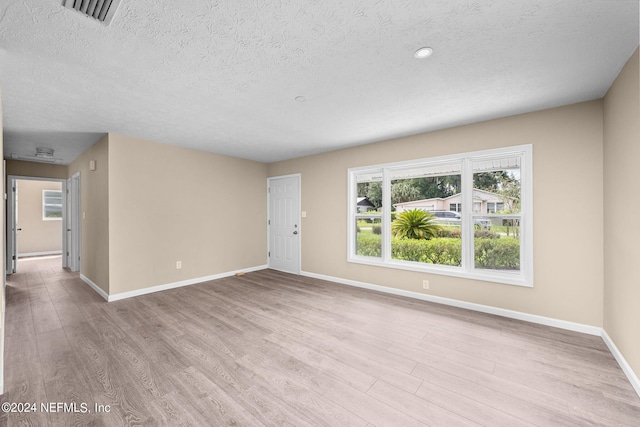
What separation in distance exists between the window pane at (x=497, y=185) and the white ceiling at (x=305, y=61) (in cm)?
59

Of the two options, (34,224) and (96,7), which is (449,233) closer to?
(96,7)

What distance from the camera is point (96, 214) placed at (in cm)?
415

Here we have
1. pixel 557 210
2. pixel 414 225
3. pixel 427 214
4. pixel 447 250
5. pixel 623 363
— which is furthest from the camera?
pixel 414 225

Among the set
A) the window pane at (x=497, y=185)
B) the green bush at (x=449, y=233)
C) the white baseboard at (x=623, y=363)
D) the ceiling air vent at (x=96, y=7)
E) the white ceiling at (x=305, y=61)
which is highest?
the white ceiling at (x=305, y=61)

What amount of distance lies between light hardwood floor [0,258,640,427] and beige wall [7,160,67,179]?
12.0ft

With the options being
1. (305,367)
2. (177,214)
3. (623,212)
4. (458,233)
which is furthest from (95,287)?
(623,212)

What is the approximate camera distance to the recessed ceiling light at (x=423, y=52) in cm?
185

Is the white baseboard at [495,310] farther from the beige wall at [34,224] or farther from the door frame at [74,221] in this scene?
the beige wall at [34,224]

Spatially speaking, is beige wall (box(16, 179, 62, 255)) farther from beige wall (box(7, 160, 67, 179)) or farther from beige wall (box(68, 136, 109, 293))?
beige wall (box(68, 136, 109, 293))

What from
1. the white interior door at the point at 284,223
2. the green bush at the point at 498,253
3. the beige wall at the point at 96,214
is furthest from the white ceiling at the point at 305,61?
the white interior door at the point at 284,223

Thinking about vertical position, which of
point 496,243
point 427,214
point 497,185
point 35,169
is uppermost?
point 35,169

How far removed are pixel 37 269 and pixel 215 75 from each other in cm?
693

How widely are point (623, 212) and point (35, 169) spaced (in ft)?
31.1

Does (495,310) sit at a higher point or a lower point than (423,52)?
lower
